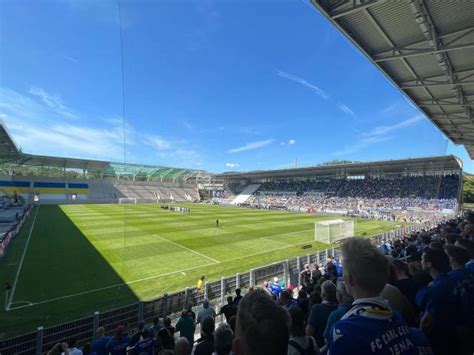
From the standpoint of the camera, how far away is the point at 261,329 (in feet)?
4.39

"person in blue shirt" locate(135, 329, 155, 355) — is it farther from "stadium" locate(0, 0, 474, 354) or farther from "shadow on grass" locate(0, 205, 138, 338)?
"shadow on grass" locate(0, 205, 138, 338)

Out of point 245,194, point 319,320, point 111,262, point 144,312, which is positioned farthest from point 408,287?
point 245,194

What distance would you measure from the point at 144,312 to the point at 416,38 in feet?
36.3

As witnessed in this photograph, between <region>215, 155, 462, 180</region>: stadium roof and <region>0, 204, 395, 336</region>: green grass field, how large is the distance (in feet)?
82.0

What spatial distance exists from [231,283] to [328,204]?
45252 mm

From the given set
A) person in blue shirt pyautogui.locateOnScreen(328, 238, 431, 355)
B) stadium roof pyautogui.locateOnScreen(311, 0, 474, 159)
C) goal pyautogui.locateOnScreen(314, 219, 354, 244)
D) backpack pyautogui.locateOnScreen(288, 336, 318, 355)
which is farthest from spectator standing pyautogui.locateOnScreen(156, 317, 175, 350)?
goal pyautogui.locateOnScreen(314, 219, 354, 244)

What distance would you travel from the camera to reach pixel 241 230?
27.6m

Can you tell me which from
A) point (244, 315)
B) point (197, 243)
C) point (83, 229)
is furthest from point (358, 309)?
point (83, 229)

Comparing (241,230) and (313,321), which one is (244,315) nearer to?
(313,321)

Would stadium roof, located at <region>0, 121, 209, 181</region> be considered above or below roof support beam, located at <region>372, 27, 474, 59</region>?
above

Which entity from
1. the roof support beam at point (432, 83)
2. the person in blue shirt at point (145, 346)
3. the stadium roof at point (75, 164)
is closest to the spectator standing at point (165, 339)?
the person in blue shirt at point (145, 346)

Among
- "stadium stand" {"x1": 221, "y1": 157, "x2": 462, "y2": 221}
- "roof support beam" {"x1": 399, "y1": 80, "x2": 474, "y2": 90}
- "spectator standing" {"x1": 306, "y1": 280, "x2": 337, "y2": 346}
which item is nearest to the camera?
"spectator standing" {"x1": 306, "y1": 280, "x2": 337, "y2": 346}

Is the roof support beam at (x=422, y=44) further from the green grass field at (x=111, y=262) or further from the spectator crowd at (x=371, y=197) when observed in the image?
the spectator crowd at (x=371, y=197)

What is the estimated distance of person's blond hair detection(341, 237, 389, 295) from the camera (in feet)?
5.28
